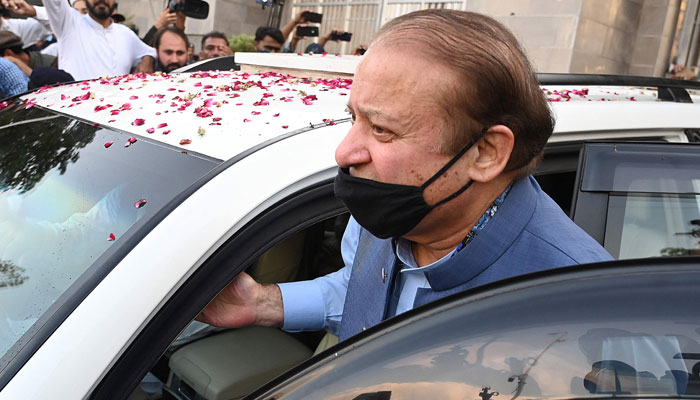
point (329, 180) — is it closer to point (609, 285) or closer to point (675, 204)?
point (609, 285)

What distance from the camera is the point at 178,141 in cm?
153

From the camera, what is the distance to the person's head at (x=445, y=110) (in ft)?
3.74

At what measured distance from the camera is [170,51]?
496cm

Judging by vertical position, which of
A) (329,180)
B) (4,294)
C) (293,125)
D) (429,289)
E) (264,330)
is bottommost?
(264,330)

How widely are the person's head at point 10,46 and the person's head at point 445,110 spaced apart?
4.70 metres

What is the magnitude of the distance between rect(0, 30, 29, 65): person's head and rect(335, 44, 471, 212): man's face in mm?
4693

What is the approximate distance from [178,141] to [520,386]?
3.42 ft

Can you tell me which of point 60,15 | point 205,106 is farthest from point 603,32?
point 205,106

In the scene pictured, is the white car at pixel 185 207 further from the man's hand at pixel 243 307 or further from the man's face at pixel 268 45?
the man's face at pixel 268 45

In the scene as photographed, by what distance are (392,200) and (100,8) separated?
445 centimetres

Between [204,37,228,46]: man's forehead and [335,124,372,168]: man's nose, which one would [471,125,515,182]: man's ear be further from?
[204,37,228,46]: man's forehead

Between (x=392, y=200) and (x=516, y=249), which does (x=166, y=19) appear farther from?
(x=516, y=249)

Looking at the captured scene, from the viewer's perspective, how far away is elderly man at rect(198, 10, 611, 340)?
45.1 inches

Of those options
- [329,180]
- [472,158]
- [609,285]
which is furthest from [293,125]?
[609,285]
